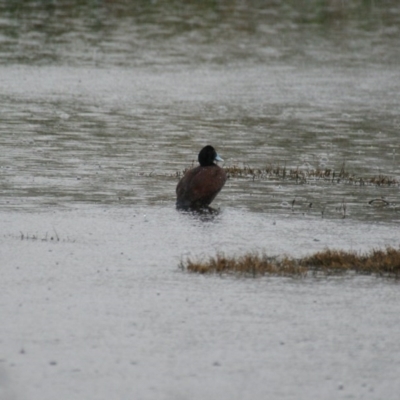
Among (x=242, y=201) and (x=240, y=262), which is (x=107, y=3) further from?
(x=240, y=262)

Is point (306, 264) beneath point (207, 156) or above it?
beneath

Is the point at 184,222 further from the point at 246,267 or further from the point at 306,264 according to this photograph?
the point at 246,267

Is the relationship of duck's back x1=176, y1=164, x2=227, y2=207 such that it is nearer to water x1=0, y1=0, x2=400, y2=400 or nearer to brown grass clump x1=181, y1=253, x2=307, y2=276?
water x1=0, y1=0, x2=400, y2=400

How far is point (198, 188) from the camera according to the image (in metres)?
15.8

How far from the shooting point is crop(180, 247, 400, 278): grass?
459 inches

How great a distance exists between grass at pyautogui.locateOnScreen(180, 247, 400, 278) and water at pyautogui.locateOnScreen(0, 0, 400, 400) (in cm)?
32

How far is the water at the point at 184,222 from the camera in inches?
340

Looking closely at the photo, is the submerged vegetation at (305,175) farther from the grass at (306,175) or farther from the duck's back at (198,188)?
the duck's back at (198,188)

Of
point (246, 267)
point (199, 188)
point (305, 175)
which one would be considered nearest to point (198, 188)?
point (199, 188)

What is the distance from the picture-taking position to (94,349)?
896cm

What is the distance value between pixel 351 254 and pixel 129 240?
9.15 ft

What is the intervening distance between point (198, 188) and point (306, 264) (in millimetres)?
3990

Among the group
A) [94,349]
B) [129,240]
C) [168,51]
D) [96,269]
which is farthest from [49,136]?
[168,51]

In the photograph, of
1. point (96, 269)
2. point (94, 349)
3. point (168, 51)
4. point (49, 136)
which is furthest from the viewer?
point (168, 51)
